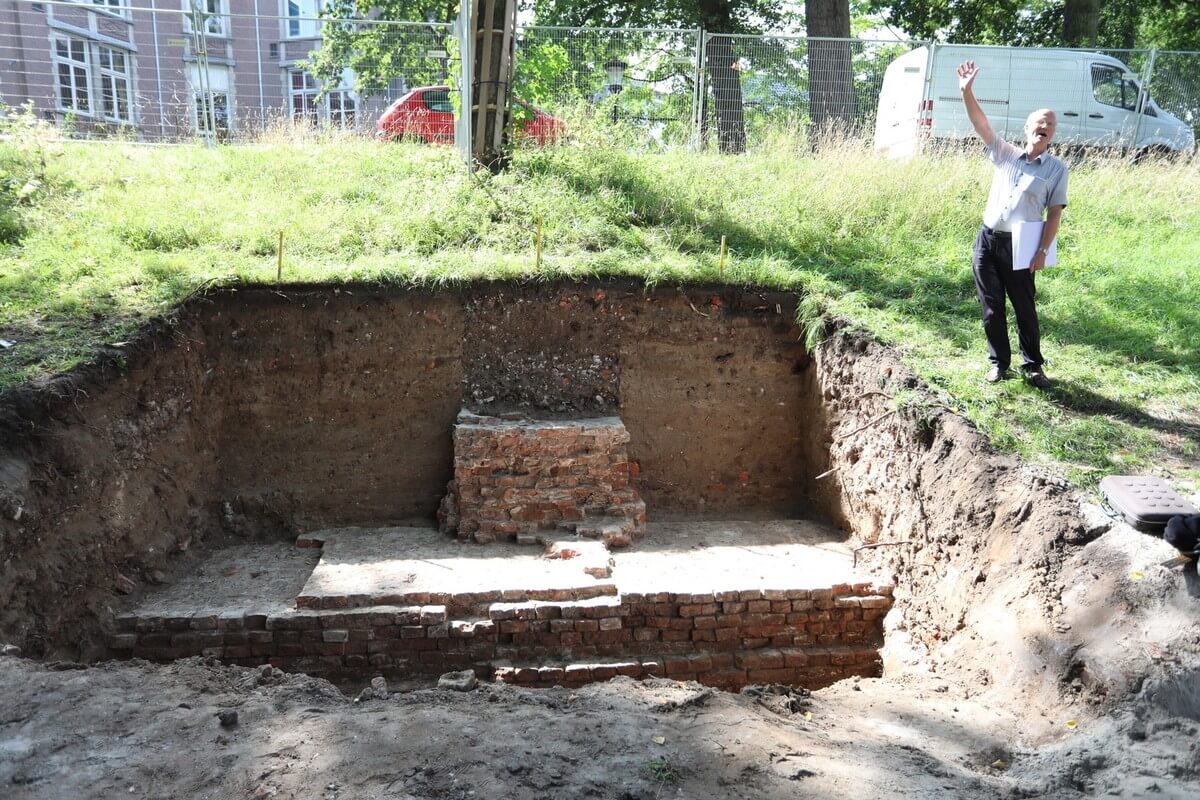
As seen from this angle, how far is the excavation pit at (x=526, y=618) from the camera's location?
5605mm

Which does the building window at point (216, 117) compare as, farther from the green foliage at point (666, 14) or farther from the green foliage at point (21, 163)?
the green foliage at point (666, 14)

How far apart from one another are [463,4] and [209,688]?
7.84m

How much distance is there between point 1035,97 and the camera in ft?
44.4

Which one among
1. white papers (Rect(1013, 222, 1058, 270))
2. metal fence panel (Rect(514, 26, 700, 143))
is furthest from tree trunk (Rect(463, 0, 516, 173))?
white papers (Rect(1013, 222, 1058, 270))

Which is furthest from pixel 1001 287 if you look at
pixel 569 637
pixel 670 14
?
pixel 670 14

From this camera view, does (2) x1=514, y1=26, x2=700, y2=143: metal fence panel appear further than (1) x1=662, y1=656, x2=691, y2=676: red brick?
Yes

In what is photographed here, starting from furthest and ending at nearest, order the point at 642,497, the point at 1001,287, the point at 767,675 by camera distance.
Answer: the point at 642,497 → the point at 767,675 → the point at 1001,287

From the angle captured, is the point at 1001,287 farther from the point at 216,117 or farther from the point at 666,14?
the point at 666,14

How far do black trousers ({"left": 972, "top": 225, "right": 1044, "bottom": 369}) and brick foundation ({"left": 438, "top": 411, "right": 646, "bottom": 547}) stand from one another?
3.01 meters


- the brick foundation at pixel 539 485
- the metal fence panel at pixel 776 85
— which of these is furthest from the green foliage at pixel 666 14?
the brick foundation at pixel 539 485

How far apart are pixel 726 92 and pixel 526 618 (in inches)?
366

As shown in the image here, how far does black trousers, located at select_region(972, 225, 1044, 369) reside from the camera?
5391mm

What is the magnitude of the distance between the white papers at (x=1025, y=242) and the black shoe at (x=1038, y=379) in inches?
36.2

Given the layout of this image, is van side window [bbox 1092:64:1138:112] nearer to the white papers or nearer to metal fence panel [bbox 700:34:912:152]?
metal fence panel [bbox 700:34:912:152]
